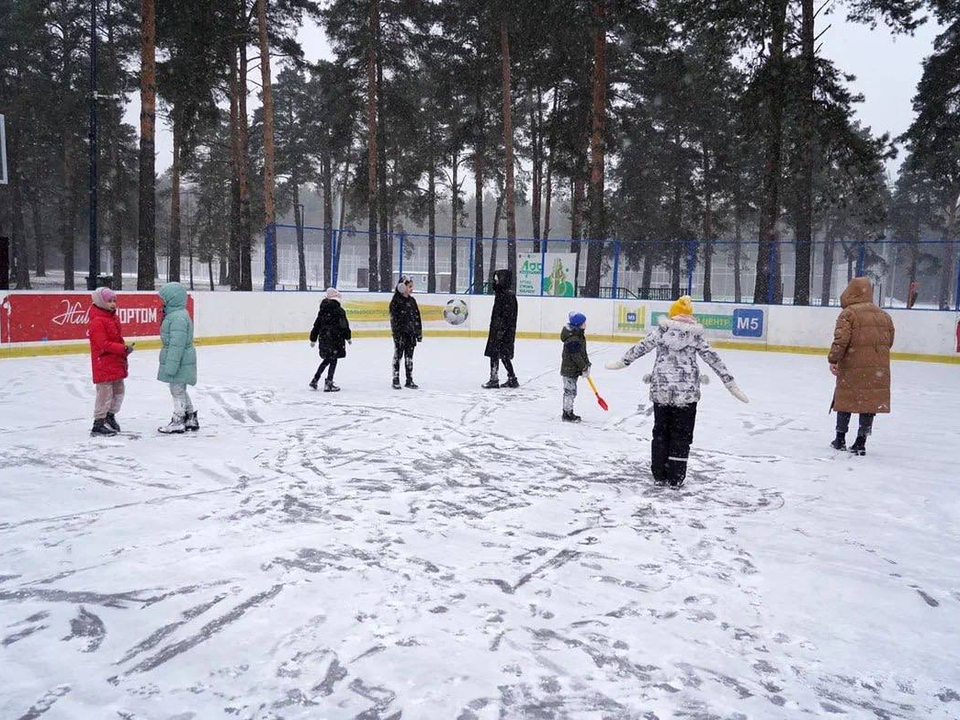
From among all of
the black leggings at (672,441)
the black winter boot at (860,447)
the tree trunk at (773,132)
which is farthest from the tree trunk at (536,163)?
the black leggings at (672,441)

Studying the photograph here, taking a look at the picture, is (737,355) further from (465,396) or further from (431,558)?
(431,558)

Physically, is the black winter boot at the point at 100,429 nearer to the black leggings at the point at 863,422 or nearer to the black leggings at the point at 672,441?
the black leggings at the point at 672,441

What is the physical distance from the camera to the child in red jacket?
23.7ft

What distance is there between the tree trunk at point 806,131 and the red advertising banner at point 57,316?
16.7 metres

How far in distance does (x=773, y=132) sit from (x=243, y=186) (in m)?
18.2

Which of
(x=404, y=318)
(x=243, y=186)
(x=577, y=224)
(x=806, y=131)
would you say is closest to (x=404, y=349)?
(x=404, y=318)

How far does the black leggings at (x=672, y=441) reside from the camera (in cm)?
578

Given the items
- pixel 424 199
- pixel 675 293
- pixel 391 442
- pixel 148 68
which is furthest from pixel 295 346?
pixel 424 199

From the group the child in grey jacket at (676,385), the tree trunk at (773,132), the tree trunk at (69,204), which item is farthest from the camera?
the tree trunk at (69,204)

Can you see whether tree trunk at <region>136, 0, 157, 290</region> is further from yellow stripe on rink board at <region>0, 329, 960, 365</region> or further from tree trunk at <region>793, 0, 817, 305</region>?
tree trunk at <region>793, 0, 817, 305</region>

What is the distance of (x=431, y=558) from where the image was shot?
416 centimetres

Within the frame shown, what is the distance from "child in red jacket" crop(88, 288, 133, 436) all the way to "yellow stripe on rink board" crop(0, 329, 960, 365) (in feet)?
25.3

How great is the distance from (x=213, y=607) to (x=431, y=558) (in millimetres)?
1227

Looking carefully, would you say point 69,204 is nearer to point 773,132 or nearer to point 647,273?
point 647,273
